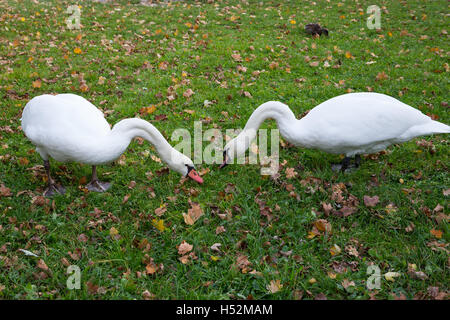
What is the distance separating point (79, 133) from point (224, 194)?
1.86 m

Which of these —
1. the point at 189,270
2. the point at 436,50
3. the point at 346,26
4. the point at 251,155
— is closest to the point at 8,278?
the point at 189,270

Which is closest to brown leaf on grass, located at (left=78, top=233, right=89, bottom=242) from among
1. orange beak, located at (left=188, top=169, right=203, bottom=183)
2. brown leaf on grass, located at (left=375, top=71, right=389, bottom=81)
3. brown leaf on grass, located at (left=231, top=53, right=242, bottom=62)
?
orange beak, located at (left=188, top=169, right=203, bottom=183)

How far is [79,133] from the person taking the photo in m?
3.98

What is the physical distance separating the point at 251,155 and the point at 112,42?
6.18 meters

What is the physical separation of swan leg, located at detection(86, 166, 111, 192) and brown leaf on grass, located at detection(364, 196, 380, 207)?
3250mm

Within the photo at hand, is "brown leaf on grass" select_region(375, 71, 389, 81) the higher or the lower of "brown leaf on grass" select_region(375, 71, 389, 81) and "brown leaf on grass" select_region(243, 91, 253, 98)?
the higher

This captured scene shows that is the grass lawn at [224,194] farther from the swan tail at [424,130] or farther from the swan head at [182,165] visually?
the swan tail at [424,130]

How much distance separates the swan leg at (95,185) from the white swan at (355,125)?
7.87 ft

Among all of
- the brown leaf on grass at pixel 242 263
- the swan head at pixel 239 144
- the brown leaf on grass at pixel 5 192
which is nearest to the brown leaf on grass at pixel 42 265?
the brown leaf on grass at pixel 5 192

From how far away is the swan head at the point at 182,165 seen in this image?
4543 millimetres

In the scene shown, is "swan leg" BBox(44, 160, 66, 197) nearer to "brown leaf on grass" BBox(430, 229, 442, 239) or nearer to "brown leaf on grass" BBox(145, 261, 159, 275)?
"brown leaf on grass" BBox(145, 261, 159, 275)

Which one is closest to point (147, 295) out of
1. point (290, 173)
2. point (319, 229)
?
point (319, 229)

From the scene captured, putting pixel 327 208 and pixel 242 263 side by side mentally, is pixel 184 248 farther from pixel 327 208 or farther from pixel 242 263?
pixel 327 208

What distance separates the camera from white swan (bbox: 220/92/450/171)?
4301 millimetres
